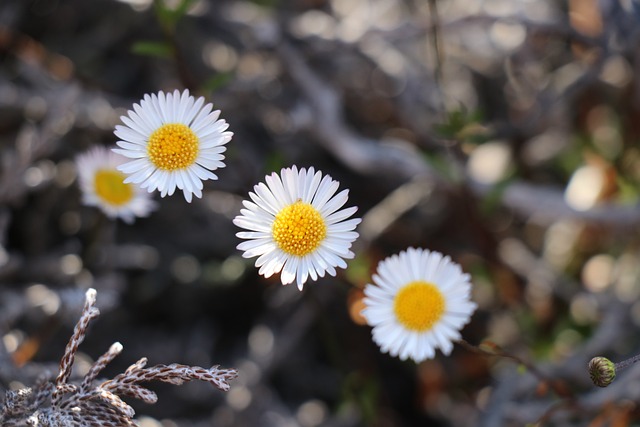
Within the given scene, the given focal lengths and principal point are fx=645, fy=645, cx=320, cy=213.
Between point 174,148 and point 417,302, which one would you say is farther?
point 417,302

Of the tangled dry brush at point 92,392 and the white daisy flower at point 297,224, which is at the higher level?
the white daisy flower at point 297,224

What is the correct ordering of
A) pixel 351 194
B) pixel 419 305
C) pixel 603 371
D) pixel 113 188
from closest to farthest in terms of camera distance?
pixel 603 371
pixel 419 305
pixel 113 188
pixel 351 194

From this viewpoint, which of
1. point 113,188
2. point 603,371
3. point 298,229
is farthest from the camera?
point 113,188

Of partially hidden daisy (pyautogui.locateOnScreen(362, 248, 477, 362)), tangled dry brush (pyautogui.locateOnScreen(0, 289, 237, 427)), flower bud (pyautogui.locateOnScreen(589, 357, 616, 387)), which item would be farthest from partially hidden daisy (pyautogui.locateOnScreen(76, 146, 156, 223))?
flower bud (pyautogui.locateOnScreen(589, 357, 616, 387))

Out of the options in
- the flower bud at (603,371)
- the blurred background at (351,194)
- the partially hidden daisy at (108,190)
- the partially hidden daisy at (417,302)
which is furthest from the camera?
the blurred background at (351,194)

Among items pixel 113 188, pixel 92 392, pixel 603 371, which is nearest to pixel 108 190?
pixel 113 188

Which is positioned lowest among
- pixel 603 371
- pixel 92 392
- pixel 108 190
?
pixel 92 392

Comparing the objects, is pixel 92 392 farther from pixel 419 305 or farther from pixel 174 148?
pixel 419 305

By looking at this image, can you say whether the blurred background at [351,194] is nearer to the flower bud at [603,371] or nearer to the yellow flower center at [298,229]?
the yellow flower center at [298,229]

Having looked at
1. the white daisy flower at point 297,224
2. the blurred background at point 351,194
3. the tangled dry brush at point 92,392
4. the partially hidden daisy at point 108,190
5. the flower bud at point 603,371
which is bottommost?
the tangled dry brush at point 92,392

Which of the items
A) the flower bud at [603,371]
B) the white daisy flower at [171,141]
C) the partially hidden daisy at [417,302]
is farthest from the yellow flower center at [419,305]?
the white daisy flower at [171,141]
